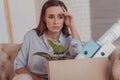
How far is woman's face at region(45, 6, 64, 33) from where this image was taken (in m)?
1.39

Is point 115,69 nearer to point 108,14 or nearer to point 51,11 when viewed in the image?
point 51,11

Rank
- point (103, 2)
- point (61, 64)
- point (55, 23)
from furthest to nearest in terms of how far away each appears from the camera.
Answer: point (103, 2) < point (55, 23) < point (61, 64)

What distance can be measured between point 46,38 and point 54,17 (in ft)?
0.43

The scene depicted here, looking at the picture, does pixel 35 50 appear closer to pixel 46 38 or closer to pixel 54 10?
Result: pixel 46 38

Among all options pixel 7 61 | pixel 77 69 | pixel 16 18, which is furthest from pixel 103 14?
pixel 77 69

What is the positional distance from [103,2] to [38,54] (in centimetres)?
134

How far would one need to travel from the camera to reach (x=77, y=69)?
118cm

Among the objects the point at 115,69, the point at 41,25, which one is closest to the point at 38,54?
the point at 41,25

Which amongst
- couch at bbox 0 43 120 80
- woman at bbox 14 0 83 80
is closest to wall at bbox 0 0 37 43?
couch at bbox 0 43 120 80

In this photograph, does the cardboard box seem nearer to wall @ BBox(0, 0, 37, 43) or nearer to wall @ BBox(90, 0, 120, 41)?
wall @ BBox(90, 0, 120, 41)

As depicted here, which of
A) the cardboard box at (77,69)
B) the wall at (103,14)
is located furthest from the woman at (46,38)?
the wall at (103,14)

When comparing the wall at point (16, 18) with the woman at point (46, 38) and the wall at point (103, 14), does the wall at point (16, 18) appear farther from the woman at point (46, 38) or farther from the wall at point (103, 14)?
the woman at point (46, 38)

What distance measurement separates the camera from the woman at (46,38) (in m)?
1.39

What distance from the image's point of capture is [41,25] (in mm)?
1438
